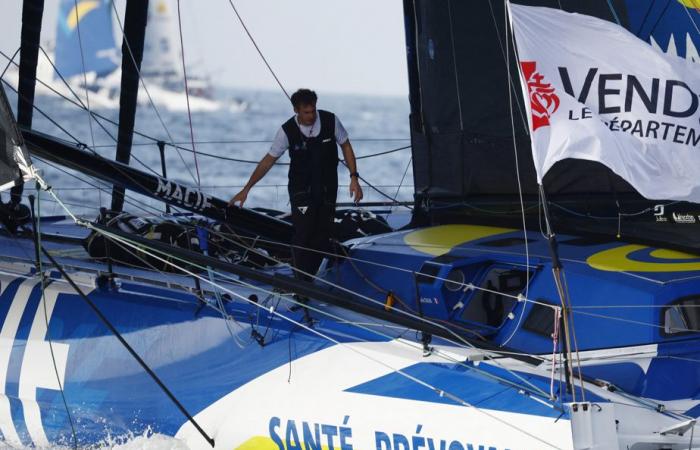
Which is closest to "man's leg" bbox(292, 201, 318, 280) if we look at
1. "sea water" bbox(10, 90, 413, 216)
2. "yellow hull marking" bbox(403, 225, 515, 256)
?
"yellow hull marking" bbox(403, 225, 515, 256)

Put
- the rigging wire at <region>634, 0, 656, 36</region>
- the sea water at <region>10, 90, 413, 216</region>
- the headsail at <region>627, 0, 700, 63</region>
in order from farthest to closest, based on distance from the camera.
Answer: the sea water at <region>10, 90, 413, 216</region> < the rigging wire at <region>634, 0, 656, 36</region> < the headsail at <region>627, 0, 700, 63</region>

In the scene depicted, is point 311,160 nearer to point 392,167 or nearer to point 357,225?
point 357,225

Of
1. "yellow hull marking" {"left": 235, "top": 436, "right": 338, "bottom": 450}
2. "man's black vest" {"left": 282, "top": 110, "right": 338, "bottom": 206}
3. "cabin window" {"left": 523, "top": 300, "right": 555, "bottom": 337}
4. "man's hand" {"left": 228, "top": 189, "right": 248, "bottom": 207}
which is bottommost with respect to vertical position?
"yellow hull marking" {"left": 235, "top": 436, "right": 338, "bottom": 450}

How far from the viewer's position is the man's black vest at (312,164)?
631 cm

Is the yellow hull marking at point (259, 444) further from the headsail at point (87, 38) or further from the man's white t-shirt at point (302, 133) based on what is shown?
the headsail at point (87, 38)

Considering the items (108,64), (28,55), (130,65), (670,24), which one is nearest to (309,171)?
(670,24)

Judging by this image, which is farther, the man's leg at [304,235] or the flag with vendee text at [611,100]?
the man's leg at [304,235]

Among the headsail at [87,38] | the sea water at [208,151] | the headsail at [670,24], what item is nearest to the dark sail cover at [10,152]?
the sea water at [208,151]

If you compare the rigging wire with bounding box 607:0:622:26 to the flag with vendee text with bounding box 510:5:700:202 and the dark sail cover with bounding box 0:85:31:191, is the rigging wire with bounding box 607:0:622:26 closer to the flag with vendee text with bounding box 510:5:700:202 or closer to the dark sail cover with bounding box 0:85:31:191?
the flag with vendee text with bounding box 510:5:700:202

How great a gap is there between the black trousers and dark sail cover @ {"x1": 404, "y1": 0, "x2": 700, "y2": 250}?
789 millimetres

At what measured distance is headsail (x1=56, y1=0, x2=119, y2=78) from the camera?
69.4 feet

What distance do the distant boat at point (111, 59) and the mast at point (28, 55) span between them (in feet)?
0.82

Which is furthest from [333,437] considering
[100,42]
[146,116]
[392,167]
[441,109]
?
[146,116]

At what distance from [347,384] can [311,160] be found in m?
1.30
